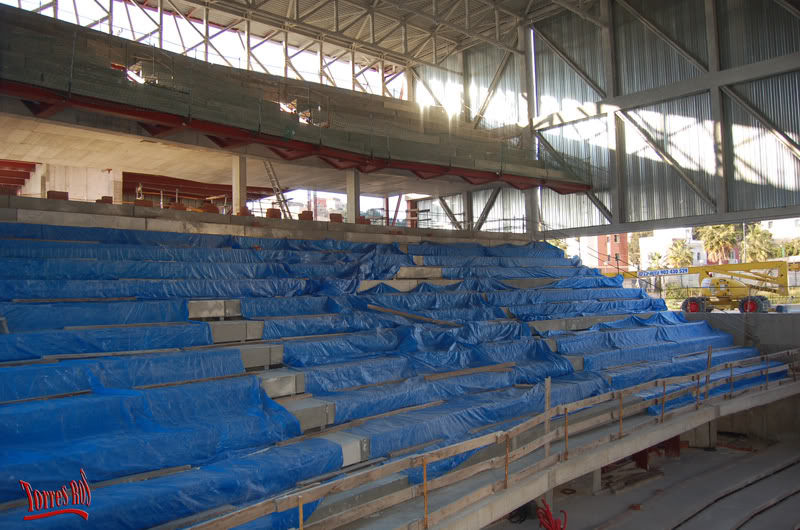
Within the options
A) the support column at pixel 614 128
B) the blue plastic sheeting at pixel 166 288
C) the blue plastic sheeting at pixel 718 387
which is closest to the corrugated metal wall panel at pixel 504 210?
the support column at pixel 614 128

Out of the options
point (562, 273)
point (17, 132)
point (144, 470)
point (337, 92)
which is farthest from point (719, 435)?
point (17, 132)

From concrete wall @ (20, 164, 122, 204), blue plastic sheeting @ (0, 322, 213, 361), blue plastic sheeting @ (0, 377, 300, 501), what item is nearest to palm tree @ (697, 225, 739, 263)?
concrete wall @ (20, 164, 122, 204)

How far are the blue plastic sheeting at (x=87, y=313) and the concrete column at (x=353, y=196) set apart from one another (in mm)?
11057

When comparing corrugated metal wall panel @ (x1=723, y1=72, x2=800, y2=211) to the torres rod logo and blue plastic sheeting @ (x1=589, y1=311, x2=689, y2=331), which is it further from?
the torres rod logo

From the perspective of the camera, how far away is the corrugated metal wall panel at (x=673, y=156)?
812 inches

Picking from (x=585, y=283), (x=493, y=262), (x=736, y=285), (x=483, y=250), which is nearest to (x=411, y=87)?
(x=483, y=250)

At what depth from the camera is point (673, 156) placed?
848 inches

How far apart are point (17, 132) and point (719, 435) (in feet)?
66.0

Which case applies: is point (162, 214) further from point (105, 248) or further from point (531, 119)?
point (531, 119)

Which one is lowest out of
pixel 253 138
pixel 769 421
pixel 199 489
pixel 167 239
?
pixel 769 421

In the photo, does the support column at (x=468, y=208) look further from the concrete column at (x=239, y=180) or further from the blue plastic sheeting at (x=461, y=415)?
the blue plastic sheeting at (x=461, y=415)

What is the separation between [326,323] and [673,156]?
17041 mm

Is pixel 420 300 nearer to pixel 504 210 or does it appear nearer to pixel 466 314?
pixel 466 314

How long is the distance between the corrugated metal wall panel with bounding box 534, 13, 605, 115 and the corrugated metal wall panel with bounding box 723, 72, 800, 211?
5702 mm
